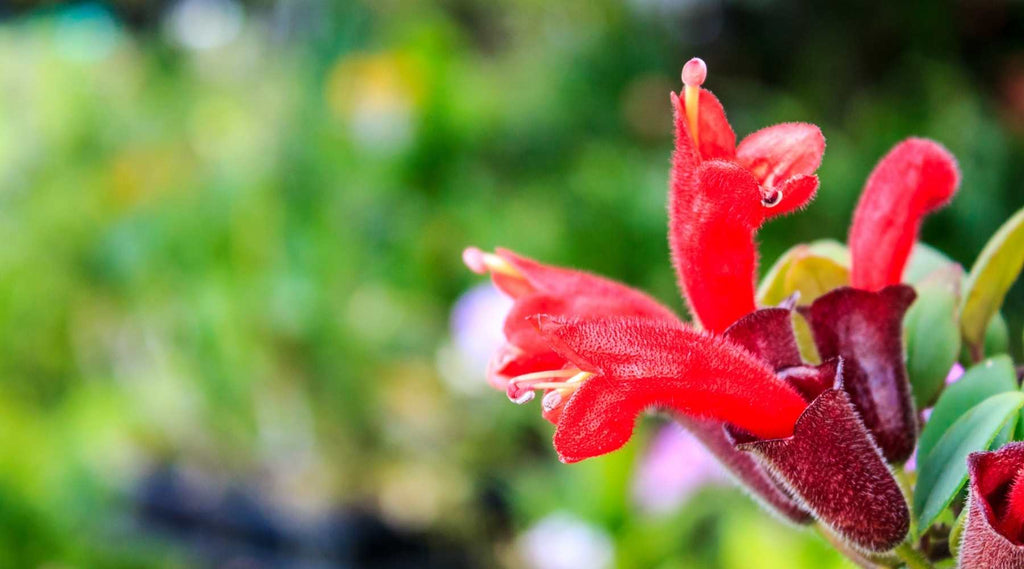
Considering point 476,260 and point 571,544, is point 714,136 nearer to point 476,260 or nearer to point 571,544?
point 476,260

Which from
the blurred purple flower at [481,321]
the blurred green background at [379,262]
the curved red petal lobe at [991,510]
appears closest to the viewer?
the curved red petal lobe at [991,510]

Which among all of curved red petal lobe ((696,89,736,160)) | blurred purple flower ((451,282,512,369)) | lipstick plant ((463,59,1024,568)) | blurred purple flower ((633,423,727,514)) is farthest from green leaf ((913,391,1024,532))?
blurred purple flower ((451,282,512,369))

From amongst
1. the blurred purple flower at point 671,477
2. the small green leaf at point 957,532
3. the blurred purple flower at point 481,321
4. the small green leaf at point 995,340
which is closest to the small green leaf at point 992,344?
the small green leaf at point 995,340

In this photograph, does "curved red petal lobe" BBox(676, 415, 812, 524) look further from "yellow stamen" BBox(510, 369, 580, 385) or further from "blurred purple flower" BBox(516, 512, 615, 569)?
"blurred purple flower" BBox(516, 512, 615, 569)

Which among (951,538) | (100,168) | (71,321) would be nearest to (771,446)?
(951,538)

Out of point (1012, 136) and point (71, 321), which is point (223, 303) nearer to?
point (71, 321)

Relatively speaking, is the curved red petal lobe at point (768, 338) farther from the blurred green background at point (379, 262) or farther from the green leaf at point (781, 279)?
the blurred green background at point (379, 262)
